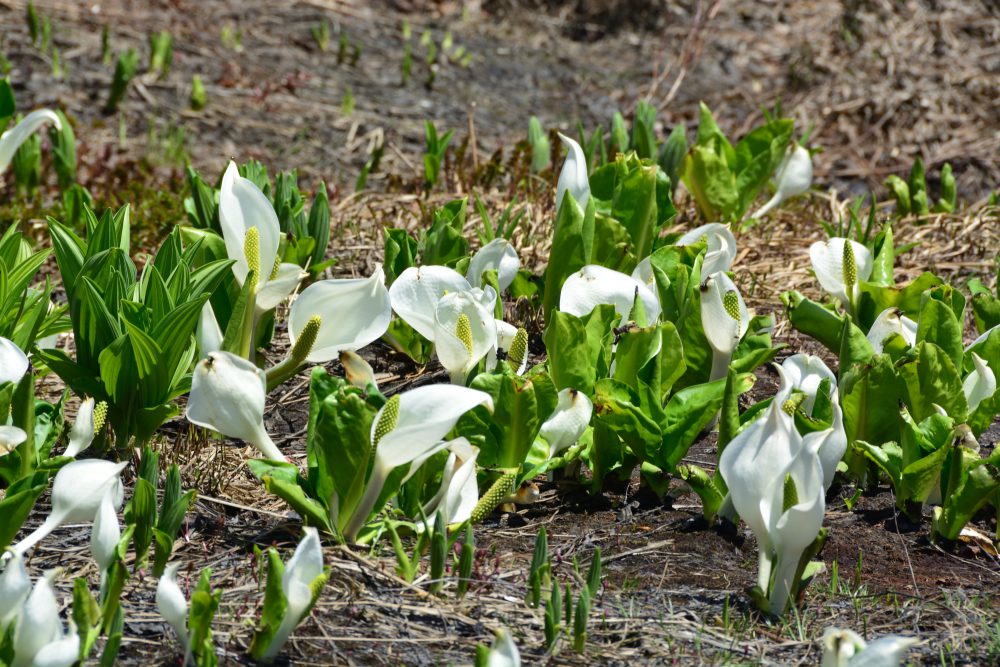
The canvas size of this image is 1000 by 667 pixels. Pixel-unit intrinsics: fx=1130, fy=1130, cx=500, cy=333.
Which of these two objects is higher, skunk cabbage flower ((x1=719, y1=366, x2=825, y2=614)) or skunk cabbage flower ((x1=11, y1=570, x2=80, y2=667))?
skunk cabbage flower ((x1=719, y1=366, x2=825, y2=614))

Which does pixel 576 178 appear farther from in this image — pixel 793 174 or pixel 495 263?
pixel 793 174

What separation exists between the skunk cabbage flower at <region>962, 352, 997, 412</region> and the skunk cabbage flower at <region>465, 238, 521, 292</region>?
3.47 ft

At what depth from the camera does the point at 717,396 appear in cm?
224

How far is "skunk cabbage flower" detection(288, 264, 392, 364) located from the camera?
2289 millimetres

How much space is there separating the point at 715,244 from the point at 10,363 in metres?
1.71

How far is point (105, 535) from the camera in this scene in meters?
1.69

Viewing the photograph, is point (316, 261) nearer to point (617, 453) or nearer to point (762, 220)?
point (617, 453)

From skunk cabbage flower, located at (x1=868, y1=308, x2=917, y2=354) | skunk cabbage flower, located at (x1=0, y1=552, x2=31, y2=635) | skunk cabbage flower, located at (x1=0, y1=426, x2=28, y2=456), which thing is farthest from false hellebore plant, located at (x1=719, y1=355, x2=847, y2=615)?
skunk cabbage flower, located at (x1=0, y1=426, x2=28, y2=456)

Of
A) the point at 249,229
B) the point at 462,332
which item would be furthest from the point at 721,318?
the point at 249,229

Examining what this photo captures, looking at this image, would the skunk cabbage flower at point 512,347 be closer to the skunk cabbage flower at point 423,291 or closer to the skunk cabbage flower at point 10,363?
the skunk cabbage flower at point 423,291

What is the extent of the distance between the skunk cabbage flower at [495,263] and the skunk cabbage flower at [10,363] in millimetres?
1058

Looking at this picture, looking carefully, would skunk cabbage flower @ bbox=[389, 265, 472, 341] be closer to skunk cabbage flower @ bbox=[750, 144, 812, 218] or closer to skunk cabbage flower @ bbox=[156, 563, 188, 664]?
skunk cabbage flower @ bbox=[156, 563, 188, 664]

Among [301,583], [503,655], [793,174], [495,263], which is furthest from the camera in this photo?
[793,174]

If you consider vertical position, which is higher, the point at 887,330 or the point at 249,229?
the point at 249,229
